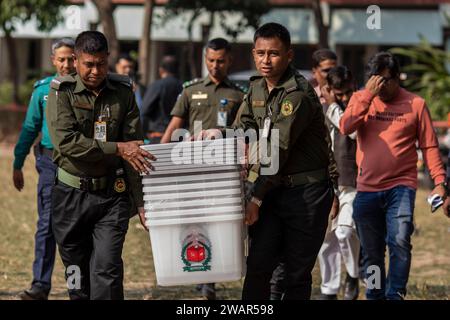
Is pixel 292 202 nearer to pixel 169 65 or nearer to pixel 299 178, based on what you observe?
pixel 299 178

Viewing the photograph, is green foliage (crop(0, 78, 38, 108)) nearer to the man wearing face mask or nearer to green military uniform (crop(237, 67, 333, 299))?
the man wearing face mask

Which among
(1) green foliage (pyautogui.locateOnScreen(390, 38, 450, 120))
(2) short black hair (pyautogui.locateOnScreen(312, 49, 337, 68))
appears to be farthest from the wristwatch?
(1) green foliage (pyautogui.locateOnScreen(390, 38, 450, 120))

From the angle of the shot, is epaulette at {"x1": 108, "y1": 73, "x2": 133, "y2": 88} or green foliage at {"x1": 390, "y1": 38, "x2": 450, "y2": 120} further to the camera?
green foliage at {"x1": 390, "y1": 38, "x2": 450, "y2": 120}

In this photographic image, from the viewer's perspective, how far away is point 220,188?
20.5 ft

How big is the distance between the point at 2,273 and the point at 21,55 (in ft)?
101

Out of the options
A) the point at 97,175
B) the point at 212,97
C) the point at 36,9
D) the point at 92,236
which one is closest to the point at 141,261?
the point at 212,97

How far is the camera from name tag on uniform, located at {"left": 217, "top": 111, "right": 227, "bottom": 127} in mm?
9250

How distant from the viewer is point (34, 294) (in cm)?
874

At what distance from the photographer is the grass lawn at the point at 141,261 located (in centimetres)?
966

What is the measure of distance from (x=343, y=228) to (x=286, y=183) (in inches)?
111

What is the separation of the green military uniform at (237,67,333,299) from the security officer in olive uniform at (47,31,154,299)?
74 centimetres

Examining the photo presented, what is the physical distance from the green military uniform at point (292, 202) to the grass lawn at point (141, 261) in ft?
9.22
